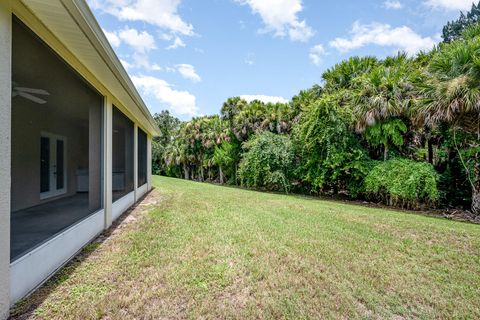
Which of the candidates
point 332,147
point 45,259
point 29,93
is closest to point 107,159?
point 29,93

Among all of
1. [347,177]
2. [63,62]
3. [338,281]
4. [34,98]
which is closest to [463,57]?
[347,177]

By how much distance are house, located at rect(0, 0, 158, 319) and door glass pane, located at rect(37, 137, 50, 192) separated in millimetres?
27

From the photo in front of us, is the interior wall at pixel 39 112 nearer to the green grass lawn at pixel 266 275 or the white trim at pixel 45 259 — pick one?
the white trim at pixel 45 259

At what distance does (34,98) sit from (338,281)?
533 cm

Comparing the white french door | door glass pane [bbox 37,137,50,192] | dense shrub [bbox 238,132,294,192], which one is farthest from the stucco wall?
dense shrub [bbox 238,132,294,192]

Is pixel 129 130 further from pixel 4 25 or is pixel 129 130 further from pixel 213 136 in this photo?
pixel 213 136

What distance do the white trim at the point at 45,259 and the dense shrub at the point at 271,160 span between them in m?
11.1

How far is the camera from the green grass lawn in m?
2.53

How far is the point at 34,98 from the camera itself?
380 cm

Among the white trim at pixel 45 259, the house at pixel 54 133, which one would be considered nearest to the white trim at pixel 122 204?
the house at pixel 54 133

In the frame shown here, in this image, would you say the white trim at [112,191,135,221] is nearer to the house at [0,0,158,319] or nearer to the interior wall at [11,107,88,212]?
the house at [0,0,158,319]

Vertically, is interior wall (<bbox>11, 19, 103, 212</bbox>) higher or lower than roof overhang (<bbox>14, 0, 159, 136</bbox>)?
lower

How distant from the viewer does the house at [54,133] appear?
2.37 metres

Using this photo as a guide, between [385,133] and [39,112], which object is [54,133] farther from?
[385,133]
